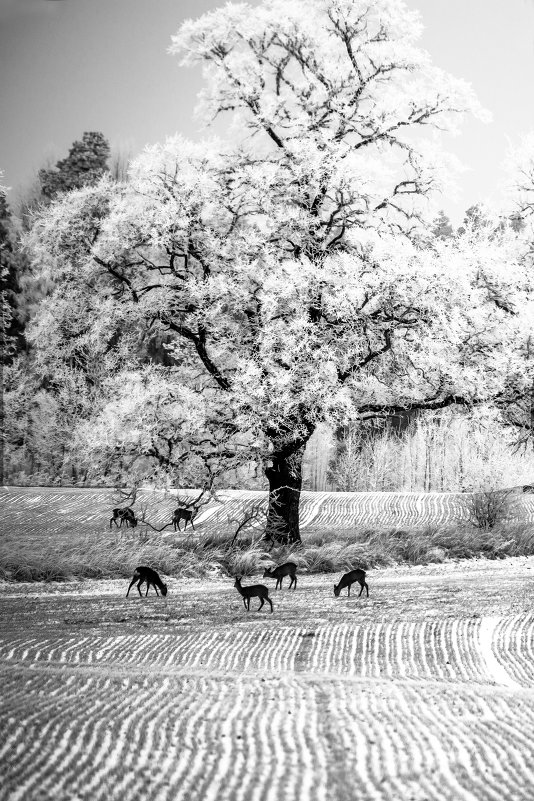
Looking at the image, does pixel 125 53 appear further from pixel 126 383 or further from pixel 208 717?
pixel 208 717

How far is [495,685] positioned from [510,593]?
437cm

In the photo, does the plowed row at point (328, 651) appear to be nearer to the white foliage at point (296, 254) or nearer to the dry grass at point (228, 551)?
→ the dry grass at point (228, 551)

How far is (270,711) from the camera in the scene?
6.55 feet

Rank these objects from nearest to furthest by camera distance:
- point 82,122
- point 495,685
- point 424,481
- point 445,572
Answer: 1. point 495,685
2. point 445,572
3. point 424,481
4. point 82,122

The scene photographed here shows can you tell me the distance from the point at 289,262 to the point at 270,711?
31.0 feet

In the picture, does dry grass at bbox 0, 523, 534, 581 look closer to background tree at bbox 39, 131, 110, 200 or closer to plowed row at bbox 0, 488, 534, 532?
plowed row at bbox 0, 488, 534, 532

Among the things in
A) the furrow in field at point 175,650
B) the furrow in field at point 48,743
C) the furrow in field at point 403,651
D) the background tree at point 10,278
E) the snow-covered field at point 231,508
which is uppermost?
the background tree at point 10,278

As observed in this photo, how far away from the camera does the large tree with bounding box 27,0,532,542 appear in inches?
426

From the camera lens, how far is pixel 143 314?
39.3 ft

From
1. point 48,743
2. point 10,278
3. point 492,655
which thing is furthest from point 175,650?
point 10,278

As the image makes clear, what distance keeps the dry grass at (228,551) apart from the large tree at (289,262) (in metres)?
1.08

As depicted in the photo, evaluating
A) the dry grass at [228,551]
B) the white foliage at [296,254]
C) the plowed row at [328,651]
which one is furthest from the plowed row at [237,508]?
the plowed row at [328,651]

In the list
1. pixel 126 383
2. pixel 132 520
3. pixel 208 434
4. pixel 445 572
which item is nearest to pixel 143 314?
pixel 126 383

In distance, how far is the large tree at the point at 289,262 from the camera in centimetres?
1082
